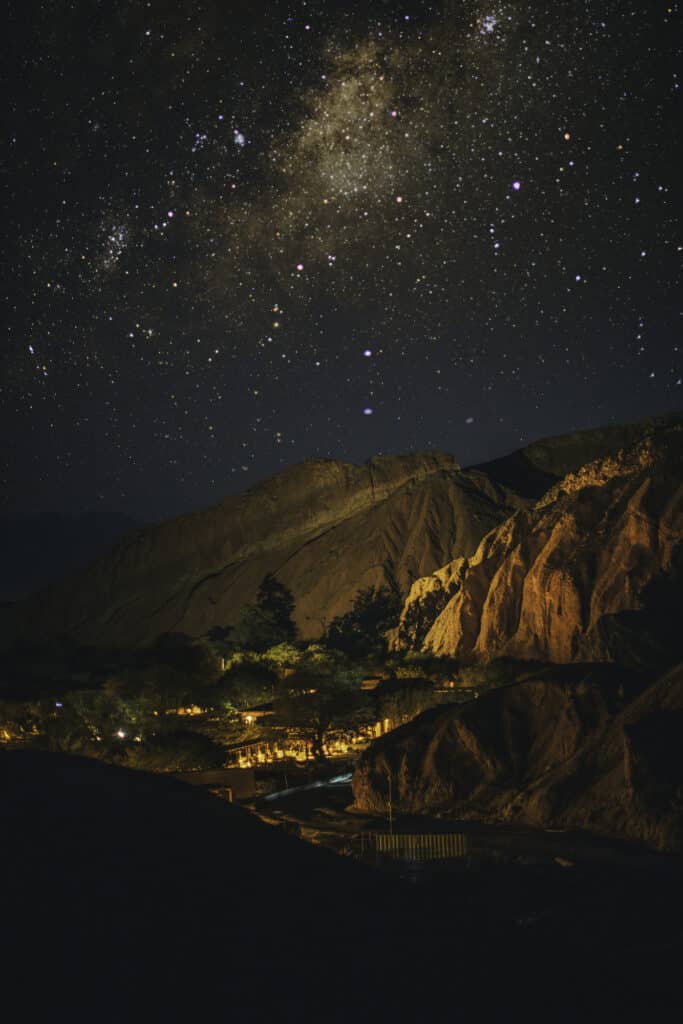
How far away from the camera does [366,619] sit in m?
88.6

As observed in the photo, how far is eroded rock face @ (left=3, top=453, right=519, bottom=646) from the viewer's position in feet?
318

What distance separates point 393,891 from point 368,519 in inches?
3937

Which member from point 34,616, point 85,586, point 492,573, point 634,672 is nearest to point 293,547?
point 85,586

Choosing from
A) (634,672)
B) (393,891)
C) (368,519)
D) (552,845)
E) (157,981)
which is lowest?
(552,845)

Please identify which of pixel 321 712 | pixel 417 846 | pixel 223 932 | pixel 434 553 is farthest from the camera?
pixel 434 553

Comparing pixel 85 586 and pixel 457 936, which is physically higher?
pixel 85 586

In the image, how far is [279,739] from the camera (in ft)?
125

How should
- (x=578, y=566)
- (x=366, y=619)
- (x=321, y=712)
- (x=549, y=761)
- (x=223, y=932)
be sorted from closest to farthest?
(x=223, y=932) → (x=549, y=761) → (x=321, y=712) → (x=578, y=566) → (x=366, y=619)

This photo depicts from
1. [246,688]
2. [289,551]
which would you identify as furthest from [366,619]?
[246,688]

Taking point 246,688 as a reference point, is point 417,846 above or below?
below

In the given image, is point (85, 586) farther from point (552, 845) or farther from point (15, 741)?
point (552, 845)

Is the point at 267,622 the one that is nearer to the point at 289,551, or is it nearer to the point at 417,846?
the point at 289,551

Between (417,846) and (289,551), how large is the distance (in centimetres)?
9655

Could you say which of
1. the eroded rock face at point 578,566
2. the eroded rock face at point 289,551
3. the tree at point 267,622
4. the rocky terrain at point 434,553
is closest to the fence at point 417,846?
the eroded rock face at point 578,566
